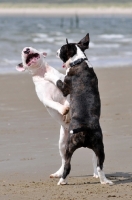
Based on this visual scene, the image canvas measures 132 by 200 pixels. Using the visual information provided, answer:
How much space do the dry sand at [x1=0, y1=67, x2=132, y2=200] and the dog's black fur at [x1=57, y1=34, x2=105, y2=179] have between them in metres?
0.33

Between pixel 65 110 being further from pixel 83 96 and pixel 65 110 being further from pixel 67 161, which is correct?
pixel 67 161

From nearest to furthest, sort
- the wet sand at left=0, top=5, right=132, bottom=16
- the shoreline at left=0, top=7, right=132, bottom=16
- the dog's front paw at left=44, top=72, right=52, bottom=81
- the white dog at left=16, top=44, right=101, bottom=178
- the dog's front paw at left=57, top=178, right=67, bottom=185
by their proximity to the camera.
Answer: the dog's front paw at left=57, top=178, right=67, bottom=185
the white dog at left=16, top=44, right=101, bottom=178
the dog's front paw at left=44, top=72, right=52, bottom=81
the wet sand at left=0, top=5, right=132, bottom=16
the shoreline at left=0, top=7, right=132, bottom=16

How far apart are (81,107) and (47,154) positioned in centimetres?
153

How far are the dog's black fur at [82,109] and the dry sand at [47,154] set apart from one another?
1.10 feet

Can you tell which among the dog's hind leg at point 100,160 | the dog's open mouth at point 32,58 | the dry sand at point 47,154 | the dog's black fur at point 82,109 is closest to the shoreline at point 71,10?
the dry sand at point 47,154

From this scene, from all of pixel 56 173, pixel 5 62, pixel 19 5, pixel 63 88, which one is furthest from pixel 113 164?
pixel 19 5

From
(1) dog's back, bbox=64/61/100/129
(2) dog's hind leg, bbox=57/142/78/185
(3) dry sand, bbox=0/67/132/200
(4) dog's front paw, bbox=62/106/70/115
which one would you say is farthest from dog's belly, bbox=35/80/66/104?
(3) dry sand, bbox=0/67/132/200

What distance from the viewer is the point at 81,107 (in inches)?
261

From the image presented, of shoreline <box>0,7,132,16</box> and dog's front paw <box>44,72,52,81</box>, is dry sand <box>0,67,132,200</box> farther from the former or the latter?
shoreline <box>0,7,132,16</box>

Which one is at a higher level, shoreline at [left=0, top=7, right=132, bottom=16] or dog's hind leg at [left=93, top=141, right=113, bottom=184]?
dog's hind leg at [left=93, top=141, right=113, bottom=184]

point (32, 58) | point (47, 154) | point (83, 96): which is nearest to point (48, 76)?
point (32, 58)

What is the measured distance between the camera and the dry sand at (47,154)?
6.45 m

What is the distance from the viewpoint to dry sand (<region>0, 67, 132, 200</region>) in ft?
21.2

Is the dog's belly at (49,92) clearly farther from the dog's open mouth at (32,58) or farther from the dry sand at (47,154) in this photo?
the dry sand at (47,154)
